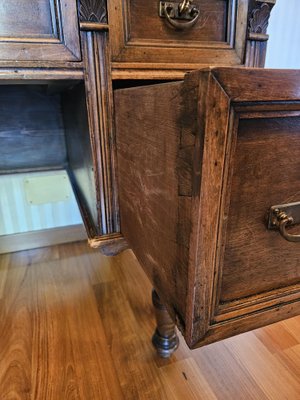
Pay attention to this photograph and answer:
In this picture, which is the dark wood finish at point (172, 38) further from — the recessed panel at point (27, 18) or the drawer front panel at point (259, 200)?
the drawer front panel at point (259, 200)

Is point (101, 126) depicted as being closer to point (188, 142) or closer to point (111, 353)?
point (188, 142)

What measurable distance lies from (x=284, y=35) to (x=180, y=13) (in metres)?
0.81

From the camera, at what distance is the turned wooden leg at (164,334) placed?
0.67m

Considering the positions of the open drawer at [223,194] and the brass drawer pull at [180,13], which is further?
the brass drawer pull at [180,13]

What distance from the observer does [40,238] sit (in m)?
1.23

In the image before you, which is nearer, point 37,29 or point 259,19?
point 37,29

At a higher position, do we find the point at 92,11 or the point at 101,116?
the point at 92,11

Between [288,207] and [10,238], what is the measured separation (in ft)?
3.72

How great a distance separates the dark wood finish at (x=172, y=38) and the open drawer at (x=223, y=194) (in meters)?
0.13

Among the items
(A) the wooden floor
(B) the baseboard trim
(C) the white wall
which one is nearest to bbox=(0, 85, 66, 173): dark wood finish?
(B) the baseboard trim

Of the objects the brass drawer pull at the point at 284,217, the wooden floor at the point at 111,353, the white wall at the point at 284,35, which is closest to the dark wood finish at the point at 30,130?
the wooden floor at the point at 111,353

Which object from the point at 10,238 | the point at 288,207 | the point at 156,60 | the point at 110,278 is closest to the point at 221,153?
the point at 288,207

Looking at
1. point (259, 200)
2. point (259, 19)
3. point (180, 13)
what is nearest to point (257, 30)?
point (259, 19)

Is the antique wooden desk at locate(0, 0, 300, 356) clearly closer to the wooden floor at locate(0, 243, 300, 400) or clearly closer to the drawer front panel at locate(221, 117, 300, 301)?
the drawer front panel at locate(221, 117, 300, 301)
